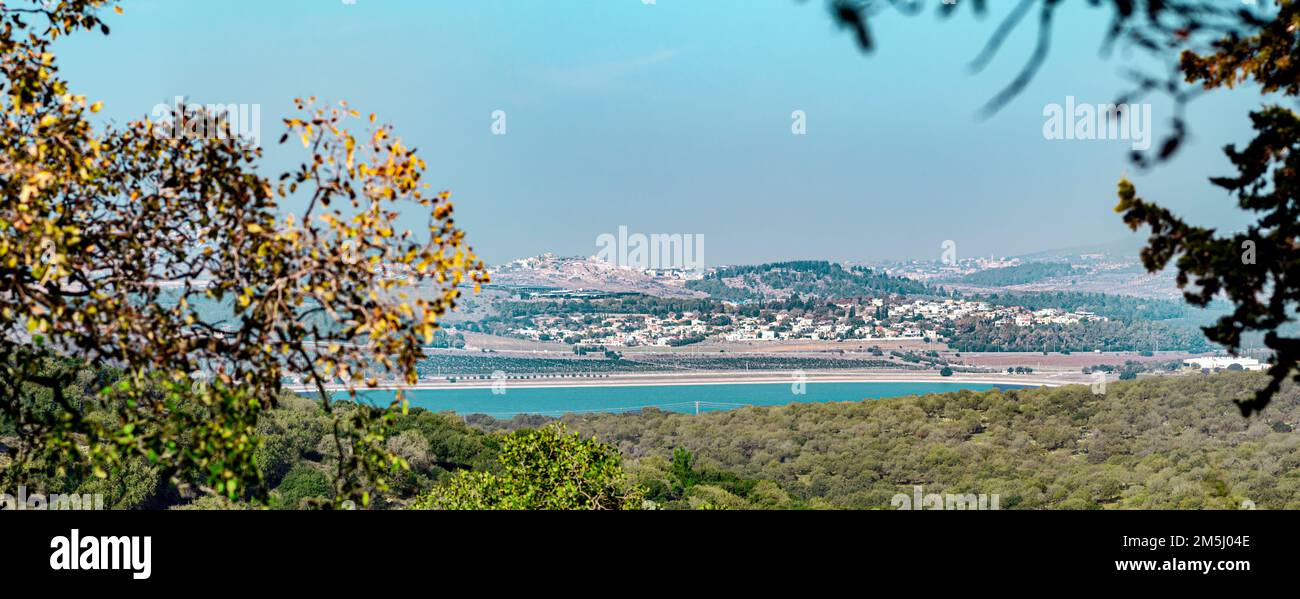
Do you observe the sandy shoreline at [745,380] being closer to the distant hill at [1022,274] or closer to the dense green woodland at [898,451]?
the distant hill at [1022,274]

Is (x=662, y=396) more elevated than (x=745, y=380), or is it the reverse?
(x=745, y=380)

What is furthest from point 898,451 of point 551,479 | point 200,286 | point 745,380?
point 745,380

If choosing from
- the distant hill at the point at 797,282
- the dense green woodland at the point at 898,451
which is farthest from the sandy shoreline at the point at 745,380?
the dense green woodland at the point at 898,451

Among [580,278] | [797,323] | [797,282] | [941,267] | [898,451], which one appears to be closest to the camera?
[898,451]

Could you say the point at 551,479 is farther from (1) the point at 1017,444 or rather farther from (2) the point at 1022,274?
(2) the point at 1022,274

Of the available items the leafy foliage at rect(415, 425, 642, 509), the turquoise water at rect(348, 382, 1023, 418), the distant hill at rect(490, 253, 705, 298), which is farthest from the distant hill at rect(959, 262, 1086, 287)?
the leafy foliage at rect(415, 425, 642, 509)

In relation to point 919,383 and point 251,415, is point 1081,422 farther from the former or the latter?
point 251,415

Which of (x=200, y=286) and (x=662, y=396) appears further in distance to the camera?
(x=662, y=396)
